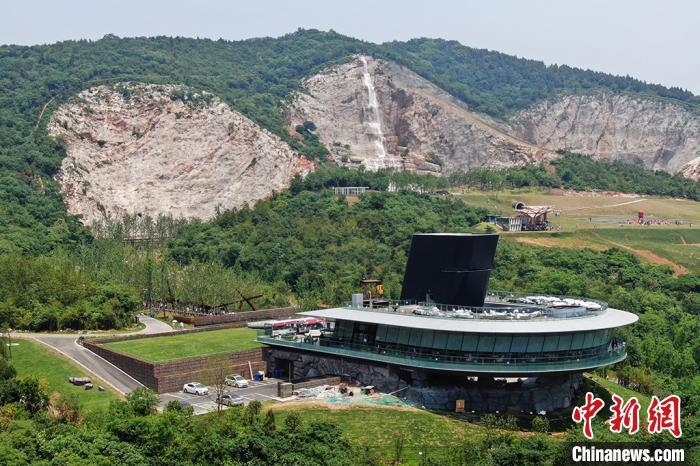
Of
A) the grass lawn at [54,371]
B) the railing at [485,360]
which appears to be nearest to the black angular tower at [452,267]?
the railing at [485,360]

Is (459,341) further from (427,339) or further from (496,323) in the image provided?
(496,323)

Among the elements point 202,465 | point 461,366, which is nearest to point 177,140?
point 461,366

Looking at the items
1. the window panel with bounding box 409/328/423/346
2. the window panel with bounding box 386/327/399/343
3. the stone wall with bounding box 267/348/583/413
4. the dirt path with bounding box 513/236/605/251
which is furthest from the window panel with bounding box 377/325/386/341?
the dirt path with bounding box 513/236/605/251

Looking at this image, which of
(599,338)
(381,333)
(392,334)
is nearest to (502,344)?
(392,334)

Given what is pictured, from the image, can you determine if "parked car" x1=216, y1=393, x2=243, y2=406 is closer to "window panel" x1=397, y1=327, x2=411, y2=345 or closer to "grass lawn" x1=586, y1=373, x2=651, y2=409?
"window panel" x1=397, y1=327, x2=411, y2=345

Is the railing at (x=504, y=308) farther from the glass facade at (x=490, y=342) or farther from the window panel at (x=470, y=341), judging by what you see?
the window panel at (x=470, y=341)

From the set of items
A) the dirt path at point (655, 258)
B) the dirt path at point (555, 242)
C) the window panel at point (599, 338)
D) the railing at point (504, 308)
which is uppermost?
the railing at point (504, 308)

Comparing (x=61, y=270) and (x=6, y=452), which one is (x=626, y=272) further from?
(x=6, y=452)
